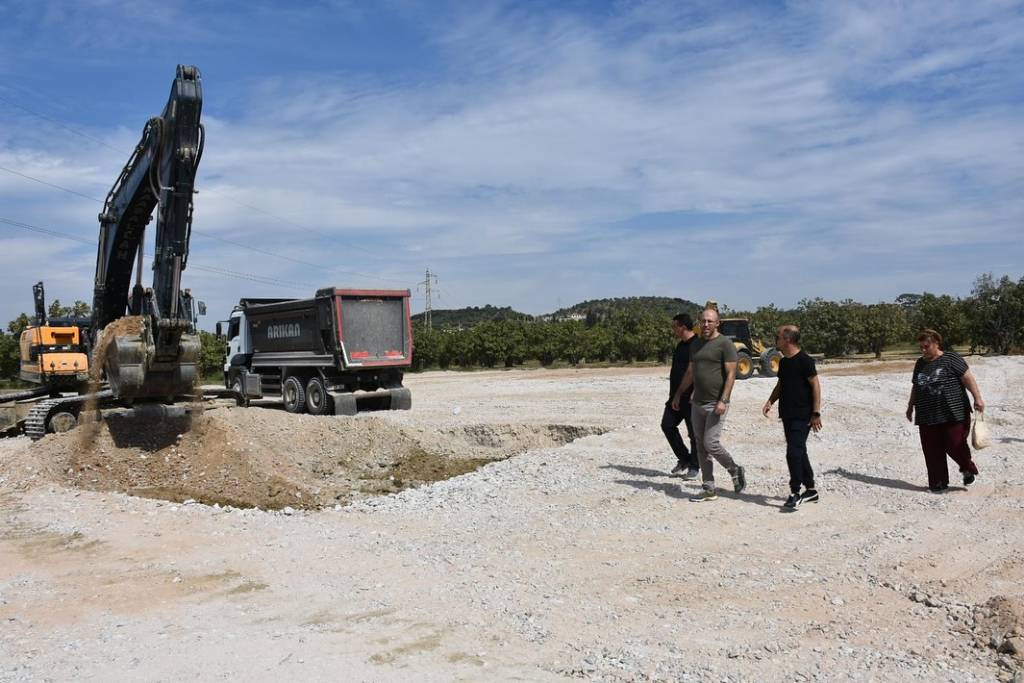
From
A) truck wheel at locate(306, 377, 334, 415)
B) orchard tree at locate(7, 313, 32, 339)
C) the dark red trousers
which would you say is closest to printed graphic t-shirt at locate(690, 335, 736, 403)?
the dark red trousers

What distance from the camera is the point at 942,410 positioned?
8.46 metres

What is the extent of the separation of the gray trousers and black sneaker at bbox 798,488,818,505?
0.69 metres

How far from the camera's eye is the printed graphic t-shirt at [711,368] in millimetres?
8172

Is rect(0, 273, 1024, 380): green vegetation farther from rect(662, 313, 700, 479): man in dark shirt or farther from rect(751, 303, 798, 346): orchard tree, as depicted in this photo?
rect(662, 313, 700, 479): man in dark shirt

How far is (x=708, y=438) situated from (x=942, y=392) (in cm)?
249

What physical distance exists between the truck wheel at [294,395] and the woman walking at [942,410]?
1418cm

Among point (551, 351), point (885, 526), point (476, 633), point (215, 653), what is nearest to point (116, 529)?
point (215, 653)

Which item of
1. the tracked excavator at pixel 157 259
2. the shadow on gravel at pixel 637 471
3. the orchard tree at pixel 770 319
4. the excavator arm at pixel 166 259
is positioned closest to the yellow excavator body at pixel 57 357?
the tracked excavator at pixel 157 259

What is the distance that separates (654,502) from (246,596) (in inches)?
161

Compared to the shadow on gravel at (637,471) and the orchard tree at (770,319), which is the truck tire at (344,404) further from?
the orchard tree at (770,319)

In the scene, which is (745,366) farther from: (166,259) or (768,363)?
(166,259)

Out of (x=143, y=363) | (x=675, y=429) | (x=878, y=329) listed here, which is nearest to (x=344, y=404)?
(x=143, y=363)

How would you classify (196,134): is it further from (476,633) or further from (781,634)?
(781,634)

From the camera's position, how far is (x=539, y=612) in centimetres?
562
